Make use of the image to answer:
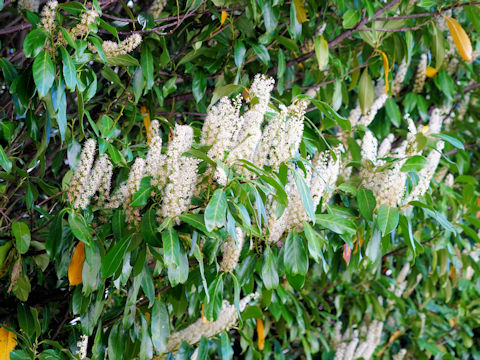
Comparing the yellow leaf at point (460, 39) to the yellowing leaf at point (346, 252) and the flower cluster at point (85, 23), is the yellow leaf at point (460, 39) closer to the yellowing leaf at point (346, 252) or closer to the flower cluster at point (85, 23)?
the yellowing leaf at point (346, 252)

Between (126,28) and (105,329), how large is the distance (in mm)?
929

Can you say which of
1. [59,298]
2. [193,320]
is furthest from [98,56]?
[193,320]

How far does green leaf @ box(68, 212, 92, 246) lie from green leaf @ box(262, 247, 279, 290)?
421 millimetres

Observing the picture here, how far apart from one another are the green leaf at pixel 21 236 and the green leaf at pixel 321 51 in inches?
40.9

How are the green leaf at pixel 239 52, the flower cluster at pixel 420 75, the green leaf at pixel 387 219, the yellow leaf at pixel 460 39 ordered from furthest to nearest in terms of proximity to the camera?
1. the flower cluster at pixel 420 75
2. the yellow leaf at pixel 460 39
3. the green leaf at pixel 239 52
4. the green leaf at pixel 387 219

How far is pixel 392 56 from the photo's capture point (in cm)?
201

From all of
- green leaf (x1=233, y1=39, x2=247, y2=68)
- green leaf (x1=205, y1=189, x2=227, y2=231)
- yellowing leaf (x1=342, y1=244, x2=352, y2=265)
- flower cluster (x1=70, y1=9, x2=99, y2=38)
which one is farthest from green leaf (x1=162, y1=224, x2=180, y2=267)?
green leaf (x1=233, y1=39, x2=247, y2=68)

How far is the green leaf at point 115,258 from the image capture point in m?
1.18

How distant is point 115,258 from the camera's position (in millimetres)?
1189

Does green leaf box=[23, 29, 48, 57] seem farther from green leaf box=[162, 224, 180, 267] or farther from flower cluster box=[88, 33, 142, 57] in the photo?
green leaf box=[162, 224, 180, 267]

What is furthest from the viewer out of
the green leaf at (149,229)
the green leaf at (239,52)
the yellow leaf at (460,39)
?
the yellow leaf at (460,39)

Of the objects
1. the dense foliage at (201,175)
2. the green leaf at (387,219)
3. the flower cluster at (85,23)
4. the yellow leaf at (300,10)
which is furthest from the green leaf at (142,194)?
the yellow leaf at (300,10)

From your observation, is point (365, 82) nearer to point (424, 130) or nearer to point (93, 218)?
point (424, 130)

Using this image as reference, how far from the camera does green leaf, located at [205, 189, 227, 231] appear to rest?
1.03 meters
